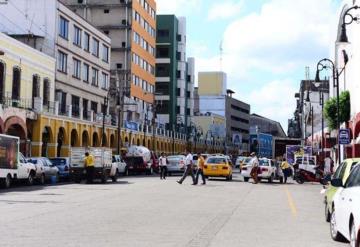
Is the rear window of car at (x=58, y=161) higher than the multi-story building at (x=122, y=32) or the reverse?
the reverse

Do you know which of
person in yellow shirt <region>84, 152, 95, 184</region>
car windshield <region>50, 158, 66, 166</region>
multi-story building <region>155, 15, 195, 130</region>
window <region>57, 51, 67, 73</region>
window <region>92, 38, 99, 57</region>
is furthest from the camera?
multi-story building <region>155, 15, 195, 130</region>

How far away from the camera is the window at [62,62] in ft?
188

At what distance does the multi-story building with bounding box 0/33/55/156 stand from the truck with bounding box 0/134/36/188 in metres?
9.35

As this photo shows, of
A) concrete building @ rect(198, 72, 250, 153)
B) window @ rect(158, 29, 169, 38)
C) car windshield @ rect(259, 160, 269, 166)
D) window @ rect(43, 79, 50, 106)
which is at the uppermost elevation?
window @ rect(158, 29, 169, 38)

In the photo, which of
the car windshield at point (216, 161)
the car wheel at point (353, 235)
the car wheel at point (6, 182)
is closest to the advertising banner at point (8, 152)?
the car wheel at point (6, 182)

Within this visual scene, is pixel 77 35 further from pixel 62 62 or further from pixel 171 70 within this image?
pixel 171 70

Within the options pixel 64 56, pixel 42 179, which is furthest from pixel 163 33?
pixel 42 179

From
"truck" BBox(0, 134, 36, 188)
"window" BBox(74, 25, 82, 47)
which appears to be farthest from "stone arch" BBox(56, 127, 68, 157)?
"truck" BBox(0, 134, 36, 188)

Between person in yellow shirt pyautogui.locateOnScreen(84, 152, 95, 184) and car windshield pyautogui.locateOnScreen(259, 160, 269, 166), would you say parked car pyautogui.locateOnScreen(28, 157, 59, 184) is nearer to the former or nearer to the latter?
person in yellow shirt pyautogui.locateOnScreen(84, 152, 95, 184)

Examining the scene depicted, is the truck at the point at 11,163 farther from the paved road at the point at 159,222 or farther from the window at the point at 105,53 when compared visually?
the window at the point at 105,53

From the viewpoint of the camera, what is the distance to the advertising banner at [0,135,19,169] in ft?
91.8

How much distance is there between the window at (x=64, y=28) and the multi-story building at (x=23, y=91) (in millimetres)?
5629

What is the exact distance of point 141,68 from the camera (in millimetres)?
90312

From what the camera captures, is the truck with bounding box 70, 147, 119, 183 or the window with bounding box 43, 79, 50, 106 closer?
the truck with bounding box 70, 147, 119, 183
